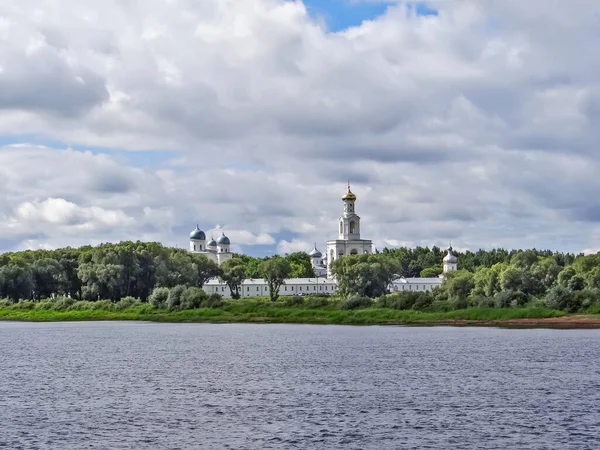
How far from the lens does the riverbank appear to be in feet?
301

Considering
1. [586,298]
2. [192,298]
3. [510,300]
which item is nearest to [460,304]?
[510,300]

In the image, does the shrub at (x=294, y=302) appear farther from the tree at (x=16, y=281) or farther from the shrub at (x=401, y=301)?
the tree at (x=16, y=281)

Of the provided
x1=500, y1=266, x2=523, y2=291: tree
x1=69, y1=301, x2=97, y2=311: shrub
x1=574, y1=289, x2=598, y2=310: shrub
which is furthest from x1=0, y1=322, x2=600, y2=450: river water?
x1=69, y1=301, x2=97, y2=311: shrub

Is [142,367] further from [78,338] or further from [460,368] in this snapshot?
[78,338]

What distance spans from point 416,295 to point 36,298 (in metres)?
61.5

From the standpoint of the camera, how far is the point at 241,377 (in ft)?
164

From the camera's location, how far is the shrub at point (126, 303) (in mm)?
123062

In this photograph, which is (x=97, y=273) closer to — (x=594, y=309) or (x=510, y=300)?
(x=510, y=300)

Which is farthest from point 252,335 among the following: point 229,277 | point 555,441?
point 229,277

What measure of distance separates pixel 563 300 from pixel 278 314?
3495cm

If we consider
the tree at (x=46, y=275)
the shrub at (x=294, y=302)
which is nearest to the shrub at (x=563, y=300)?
the shrub at (x=294, y=302)

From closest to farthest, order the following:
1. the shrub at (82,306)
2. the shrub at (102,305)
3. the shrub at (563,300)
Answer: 1. the shrub at (563,300)
2. the shrub at (102,305)
3. the shrub at (82,306)

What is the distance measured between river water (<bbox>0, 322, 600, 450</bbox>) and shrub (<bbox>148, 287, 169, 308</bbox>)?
4401 cm

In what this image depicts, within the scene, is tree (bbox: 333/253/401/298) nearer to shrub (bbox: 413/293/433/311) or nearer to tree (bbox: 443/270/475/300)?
tree (bbox: 443/270/475/300)
